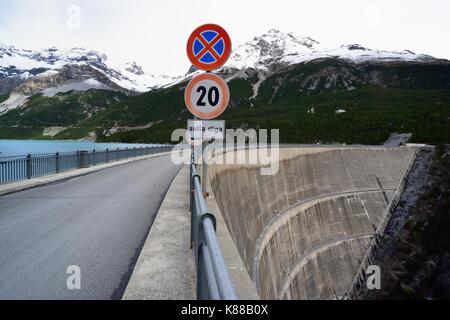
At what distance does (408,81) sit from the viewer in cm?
18788

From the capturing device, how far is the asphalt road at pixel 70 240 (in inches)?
177

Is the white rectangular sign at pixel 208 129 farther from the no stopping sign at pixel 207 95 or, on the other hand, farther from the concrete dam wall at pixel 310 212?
the concrete dam wall at pixel 310 212

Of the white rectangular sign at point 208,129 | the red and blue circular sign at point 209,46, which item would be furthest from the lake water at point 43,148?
the white rectangular sign at point 208,129

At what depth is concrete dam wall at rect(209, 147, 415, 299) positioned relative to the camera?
76.7 feet

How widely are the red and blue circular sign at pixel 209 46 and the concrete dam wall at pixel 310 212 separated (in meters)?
12.4

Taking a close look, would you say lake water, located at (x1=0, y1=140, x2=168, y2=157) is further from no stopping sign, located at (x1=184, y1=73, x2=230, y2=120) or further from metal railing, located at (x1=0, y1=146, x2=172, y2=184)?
no stopping sign, located at (x1=184, y1=73, x2=230, y2=120)

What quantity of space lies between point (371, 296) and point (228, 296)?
3900cm

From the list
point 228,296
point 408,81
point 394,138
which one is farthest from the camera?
point 408,81

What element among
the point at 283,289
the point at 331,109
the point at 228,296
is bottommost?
the point at 283,289

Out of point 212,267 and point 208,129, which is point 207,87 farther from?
point 212,267

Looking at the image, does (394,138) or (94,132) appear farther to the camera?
(94,132)

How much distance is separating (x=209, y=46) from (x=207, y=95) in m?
0.90

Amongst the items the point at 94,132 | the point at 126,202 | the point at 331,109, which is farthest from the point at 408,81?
the point at 126,202
